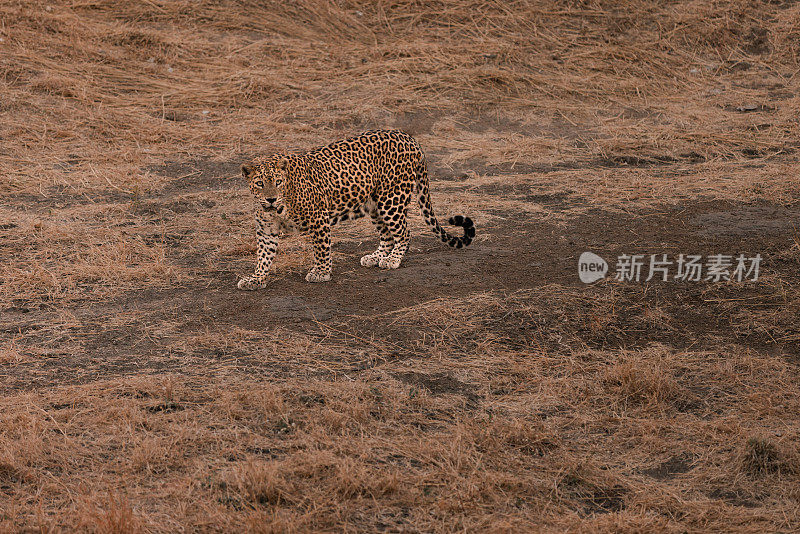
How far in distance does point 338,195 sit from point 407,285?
103 cm

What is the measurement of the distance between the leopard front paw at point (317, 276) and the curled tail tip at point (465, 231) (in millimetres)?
1286

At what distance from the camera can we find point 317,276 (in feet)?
27.1

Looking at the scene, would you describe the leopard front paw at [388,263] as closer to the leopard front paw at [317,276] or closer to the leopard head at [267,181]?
the leopard front paw at [317,276]

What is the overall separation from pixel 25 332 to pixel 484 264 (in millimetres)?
3985

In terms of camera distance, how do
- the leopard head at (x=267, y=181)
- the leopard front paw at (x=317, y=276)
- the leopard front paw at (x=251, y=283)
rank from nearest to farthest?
the leopard head at (x=267, y=181)
the leopard front paw at (x=251, y=283)
the leopard front paw at (x=317, y=276)

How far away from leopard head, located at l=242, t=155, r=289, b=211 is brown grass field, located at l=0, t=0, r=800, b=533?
83 cm

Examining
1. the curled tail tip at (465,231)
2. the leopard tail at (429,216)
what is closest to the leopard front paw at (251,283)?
the leopard tail at (429,216)

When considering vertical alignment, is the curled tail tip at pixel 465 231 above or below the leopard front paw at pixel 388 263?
above

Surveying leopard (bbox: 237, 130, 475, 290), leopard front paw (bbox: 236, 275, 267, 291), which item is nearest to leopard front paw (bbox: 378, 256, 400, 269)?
leopard (bbox: 237, 130, 475, 290)

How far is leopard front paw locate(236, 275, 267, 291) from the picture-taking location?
8070 mm

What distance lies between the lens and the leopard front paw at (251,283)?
26.5 feet

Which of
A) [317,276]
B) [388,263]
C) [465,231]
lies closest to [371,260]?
[388,263]

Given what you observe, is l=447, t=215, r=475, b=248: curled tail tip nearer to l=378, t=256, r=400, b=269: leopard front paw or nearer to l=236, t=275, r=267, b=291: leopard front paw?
l=378, t=256, r=400, b=269: leopard front paw

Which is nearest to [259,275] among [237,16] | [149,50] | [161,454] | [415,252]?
[415,252]
